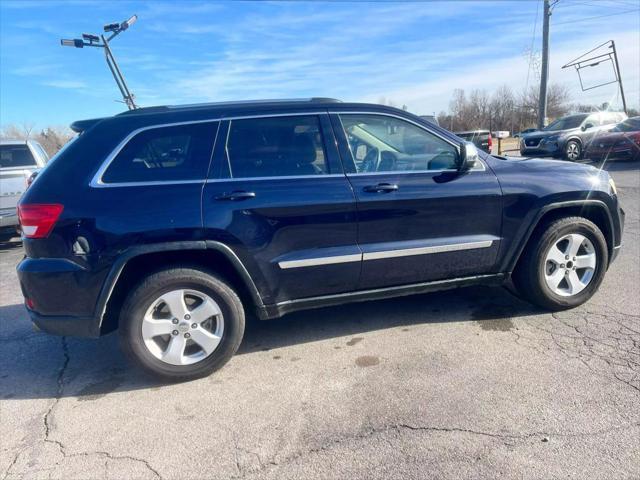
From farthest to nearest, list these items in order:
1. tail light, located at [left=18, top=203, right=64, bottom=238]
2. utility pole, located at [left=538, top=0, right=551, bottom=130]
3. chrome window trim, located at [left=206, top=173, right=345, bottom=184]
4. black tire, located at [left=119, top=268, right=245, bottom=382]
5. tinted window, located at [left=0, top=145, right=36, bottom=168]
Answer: utility pole, located at [left=538, top=0, right=551, bottom=130], tinted window, located at [left=0, top=145, right=36, bottom=168], chrome window trim, located at [left=206, top=173, right=345, bottom=184], black tire, located at [left=119, top=268, right=245, bottom=382], tail light, located at [left=18, top=203, right=64, bottom=238]

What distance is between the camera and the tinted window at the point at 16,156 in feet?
25.2

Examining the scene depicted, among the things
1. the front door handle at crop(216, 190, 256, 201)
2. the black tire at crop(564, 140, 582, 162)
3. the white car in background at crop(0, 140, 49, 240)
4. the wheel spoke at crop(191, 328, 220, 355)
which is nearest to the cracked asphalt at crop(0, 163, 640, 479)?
the wheel spoke at crop(191, 328, 220, 355)

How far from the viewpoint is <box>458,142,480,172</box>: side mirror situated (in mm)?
3373

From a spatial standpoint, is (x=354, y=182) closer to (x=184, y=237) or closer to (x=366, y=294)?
(x=366, y=294)

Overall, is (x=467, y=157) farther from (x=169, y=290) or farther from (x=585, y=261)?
(x=169, y=290)

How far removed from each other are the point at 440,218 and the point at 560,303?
1.37 metres

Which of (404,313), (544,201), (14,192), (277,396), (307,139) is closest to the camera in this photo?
(277,396)

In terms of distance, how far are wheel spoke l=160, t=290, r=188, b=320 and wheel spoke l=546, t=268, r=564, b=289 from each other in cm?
296

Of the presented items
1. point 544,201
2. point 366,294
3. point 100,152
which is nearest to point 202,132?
point 100,152

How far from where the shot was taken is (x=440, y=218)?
3.42m

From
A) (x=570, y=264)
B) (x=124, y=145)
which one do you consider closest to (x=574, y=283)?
(x=570, y=264)

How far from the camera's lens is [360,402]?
2.73 meters

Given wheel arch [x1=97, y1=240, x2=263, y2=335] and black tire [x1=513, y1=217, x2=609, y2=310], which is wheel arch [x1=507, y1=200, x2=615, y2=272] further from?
wheel arch [x1=97, y1=240, x2=263, y2=335]

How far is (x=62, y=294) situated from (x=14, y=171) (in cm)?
585
